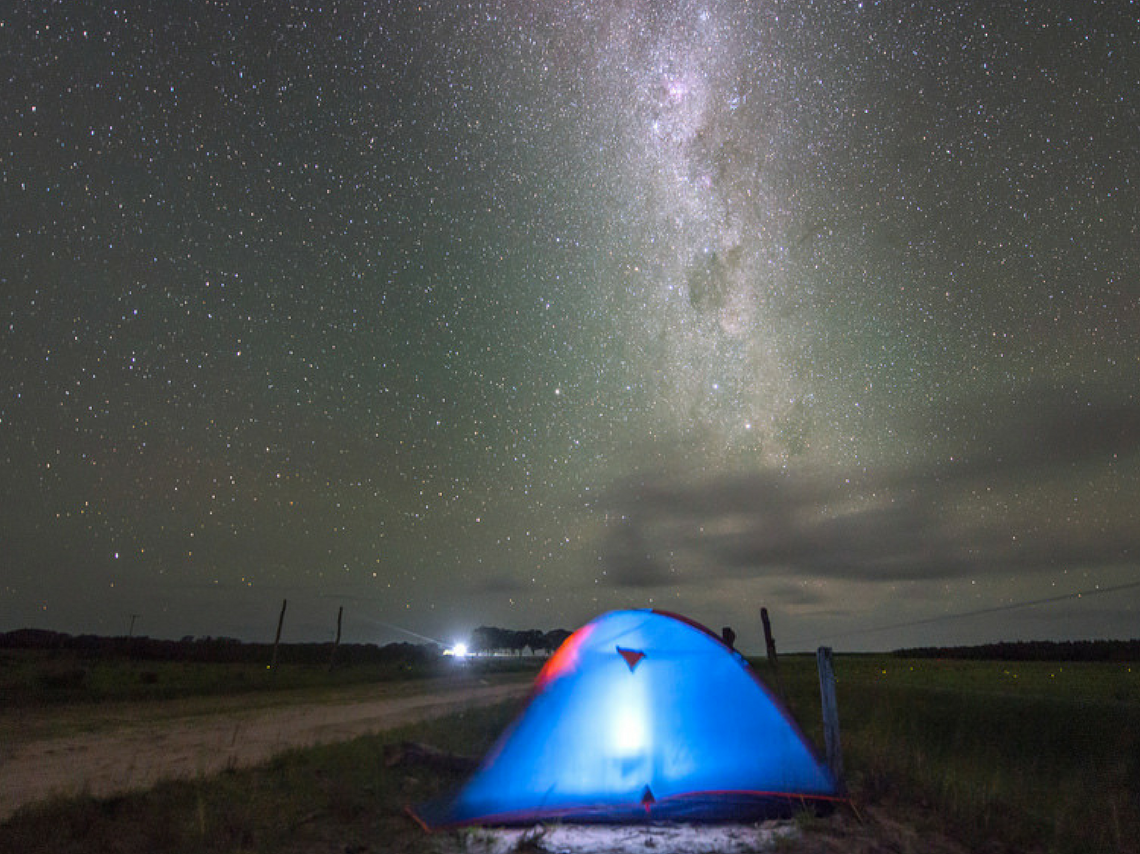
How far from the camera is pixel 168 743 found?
39.0 feet

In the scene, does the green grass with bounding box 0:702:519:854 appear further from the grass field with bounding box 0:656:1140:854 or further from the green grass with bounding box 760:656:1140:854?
the green grass with bounding box 760:656:1140:854

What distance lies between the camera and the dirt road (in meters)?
8.43

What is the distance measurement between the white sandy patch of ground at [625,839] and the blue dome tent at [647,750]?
22cm

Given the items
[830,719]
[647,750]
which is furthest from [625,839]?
[830,719]

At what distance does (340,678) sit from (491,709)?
2033 cm

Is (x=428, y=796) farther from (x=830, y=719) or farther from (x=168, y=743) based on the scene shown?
(x=168, y=743)

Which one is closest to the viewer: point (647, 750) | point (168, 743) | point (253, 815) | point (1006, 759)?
point (253, 815)

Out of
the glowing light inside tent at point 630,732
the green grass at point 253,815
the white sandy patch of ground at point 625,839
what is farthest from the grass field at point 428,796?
the glowing light inside tent at point 630,732

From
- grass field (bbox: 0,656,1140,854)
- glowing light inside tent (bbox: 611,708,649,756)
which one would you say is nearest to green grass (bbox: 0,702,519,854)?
grass field (bbox: 0,656,1140,854)

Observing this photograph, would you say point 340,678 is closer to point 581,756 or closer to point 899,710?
point 899,710

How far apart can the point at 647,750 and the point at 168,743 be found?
9.22 metres

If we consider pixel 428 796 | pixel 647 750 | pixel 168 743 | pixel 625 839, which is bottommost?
pixel 625 839

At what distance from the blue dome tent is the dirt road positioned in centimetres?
421

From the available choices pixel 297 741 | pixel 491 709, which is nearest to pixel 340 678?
pixel 491 709
